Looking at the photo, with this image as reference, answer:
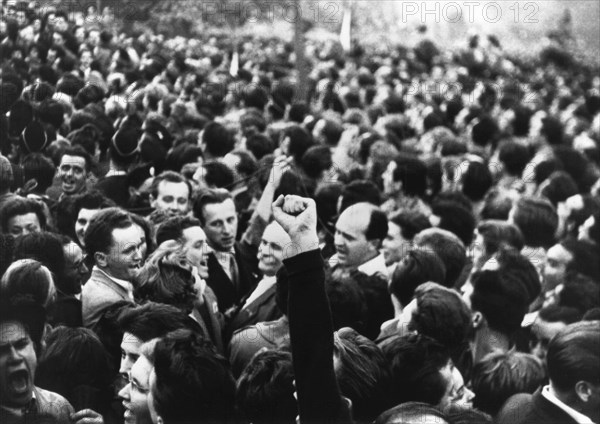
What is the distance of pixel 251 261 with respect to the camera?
13.2 ft

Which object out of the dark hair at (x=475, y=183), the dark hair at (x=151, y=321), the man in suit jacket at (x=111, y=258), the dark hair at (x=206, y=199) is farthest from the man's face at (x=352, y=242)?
Result: the dark hair at (x=475, y=183)

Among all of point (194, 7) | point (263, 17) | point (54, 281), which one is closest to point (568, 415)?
point (54, 281)

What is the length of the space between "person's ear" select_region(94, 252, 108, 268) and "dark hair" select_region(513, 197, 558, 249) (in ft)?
6.22

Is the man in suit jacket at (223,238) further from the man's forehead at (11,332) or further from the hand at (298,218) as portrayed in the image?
the hand at (298,218)

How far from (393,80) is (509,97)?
1.26 m

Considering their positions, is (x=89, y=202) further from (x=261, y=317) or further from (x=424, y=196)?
(x=424, y=196)

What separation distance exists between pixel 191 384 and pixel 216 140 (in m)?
3.00

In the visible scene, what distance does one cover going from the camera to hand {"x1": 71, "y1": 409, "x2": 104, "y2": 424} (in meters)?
2.75

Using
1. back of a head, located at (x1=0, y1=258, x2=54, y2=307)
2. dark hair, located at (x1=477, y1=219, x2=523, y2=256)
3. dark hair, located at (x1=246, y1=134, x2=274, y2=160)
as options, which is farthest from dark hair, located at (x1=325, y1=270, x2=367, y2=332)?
dark hair, located at (x1=246, y1=134, x2=274, y2=160)

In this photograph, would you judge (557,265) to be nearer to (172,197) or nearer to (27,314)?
(172,197)

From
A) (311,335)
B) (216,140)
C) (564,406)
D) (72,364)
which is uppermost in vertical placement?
(311,335)

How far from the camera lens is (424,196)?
5371 millimetres

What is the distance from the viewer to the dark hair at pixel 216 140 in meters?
5.18

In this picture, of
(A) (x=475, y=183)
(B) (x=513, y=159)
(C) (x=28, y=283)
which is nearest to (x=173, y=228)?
(C) (x=28, y=283)
